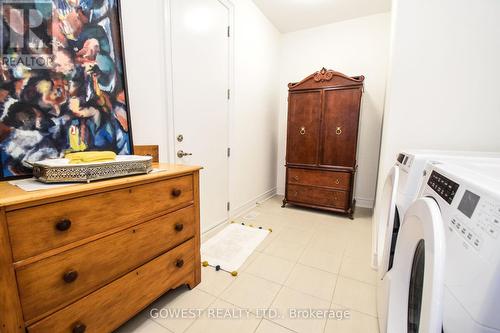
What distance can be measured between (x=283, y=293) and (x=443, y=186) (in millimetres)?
1181

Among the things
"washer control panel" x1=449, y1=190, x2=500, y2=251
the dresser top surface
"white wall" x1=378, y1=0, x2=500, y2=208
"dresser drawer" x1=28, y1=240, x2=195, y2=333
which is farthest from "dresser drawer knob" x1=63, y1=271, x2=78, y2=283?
"white wall" x1=378, y1=0, x2=500, y2=208

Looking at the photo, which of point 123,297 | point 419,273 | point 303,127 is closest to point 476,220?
point 419,273

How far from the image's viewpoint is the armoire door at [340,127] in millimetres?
2586

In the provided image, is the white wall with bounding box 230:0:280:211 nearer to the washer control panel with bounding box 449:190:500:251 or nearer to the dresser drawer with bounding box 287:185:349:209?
the dresser drawer with bounding box 287:185:349:209

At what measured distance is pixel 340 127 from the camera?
8.76ft

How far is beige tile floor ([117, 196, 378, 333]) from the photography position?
1.21 meters

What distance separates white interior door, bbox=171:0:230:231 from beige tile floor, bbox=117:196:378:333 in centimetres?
55

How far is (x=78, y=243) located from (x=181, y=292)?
0.82m

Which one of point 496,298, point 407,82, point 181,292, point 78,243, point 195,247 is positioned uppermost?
point 407,82

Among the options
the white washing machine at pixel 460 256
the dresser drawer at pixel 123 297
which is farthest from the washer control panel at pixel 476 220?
the dresser drawer at pixel 123 297

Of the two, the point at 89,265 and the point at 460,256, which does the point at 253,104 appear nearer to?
the point at 89,265

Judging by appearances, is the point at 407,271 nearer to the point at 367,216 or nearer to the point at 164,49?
the point at 164,49

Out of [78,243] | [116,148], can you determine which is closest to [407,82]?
[116,148]

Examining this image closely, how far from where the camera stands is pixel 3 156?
93 centimetres
